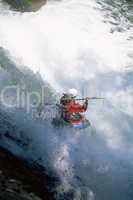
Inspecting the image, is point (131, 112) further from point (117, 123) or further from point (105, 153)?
point (105, 153)

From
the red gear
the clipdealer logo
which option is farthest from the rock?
the red gear

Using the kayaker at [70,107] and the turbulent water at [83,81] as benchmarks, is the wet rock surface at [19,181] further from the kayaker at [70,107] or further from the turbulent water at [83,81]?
the kayaker at [70,107]

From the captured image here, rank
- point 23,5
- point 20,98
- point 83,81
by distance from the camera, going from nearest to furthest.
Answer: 1. point 20,98
2. point 83,81
3. point 23,5

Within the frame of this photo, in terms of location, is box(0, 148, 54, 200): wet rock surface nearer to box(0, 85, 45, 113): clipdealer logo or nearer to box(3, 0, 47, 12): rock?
box(0, 85, 45, 113): clipdealer logo

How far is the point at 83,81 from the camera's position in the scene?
15367 millimetres

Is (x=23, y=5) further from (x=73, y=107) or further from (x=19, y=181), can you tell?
(x=19, y=181)

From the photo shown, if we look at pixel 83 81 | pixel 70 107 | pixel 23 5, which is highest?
pixel 23 5

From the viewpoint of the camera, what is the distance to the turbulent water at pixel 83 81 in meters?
9.29

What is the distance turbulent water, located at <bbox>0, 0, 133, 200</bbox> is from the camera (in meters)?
9.29

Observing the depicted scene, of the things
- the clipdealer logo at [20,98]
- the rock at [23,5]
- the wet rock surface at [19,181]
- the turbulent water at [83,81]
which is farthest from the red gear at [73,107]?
the rock at [23,5]

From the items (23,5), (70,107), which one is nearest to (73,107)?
(70,107)

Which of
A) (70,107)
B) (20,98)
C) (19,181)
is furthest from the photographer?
(20,98)

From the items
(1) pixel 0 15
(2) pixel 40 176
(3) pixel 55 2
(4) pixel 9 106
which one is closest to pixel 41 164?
(2) pixel 40 176

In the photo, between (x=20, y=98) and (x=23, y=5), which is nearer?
(x=20, y=98)
